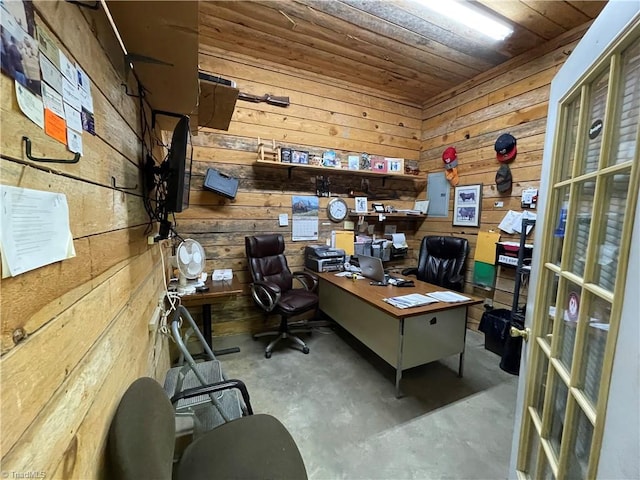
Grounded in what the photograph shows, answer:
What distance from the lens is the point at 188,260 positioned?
222 centimetres

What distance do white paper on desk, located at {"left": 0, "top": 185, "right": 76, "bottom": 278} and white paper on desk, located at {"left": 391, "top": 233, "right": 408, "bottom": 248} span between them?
12.1 feet

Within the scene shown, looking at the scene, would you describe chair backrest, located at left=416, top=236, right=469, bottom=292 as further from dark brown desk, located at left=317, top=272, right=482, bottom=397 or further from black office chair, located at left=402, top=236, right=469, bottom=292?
dark brown desk, located at left=317, top=272, right=482, bottom=397

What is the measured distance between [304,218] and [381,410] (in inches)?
86.2

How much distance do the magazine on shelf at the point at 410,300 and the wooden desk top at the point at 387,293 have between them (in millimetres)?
40

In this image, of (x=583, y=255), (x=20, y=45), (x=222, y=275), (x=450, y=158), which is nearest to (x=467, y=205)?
(x=450, y=158)

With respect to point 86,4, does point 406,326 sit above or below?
Result: below

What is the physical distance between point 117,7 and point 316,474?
7.09 ft

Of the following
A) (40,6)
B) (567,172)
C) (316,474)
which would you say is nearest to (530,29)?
(567,172)

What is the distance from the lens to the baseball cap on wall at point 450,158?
3.58 m

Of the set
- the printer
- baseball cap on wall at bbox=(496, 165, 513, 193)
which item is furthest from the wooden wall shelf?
baseball cap on wall at bbox=(496, 165, 513, 193)

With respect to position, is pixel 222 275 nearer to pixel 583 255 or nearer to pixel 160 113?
pixel 160 113

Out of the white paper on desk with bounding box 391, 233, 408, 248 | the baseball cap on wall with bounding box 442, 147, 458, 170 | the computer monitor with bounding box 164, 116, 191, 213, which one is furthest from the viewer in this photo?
the white paper on desk with bounding box 391, 233, 408, 248

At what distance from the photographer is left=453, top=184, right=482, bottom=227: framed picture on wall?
3314 millimetres

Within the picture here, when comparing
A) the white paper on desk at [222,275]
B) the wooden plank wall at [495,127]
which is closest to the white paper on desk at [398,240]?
the wooden plank wall at [495,127]
